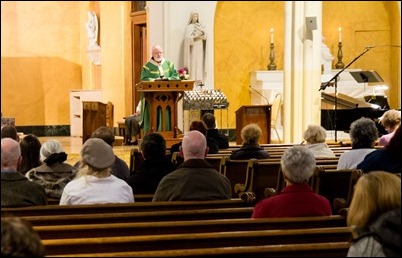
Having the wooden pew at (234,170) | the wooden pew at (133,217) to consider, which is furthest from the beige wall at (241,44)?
the wooden pew at (133,217)

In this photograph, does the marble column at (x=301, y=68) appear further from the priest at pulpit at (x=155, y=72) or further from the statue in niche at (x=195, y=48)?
the priest at pulpit at (x=155, y=72)

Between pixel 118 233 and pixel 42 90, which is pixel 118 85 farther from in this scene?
pixel 118 233

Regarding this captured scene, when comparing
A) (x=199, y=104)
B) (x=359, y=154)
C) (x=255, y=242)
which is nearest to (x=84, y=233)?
(x=255, y=242)

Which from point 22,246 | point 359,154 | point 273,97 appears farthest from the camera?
point 273,97

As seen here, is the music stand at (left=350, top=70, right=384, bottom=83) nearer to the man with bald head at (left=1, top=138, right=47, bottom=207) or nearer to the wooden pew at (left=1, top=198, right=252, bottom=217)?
the wooden pew at (left=1, top=198, right=252, bottom=217)

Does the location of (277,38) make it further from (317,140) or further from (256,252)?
(256,252)

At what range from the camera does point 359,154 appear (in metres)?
5.05

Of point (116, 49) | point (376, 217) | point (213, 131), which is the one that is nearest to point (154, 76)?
point (213, 131)

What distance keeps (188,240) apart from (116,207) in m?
0.95

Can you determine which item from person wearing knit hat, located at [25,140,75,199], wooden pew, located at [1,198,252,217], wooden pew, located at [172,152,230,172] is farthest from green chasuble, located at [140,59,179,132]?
wooden pew, located at [1,198,252,217]

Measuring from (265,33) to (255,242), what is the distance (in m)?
11.0

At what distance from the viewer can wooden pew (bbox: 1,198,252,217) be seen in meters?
3.47

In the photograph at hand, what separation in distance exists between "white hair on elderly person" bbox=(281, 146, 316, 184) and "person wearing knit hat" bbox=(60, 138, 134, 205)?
0.96m

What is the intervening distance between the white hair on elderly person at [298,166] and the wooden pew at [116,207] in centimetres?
34
